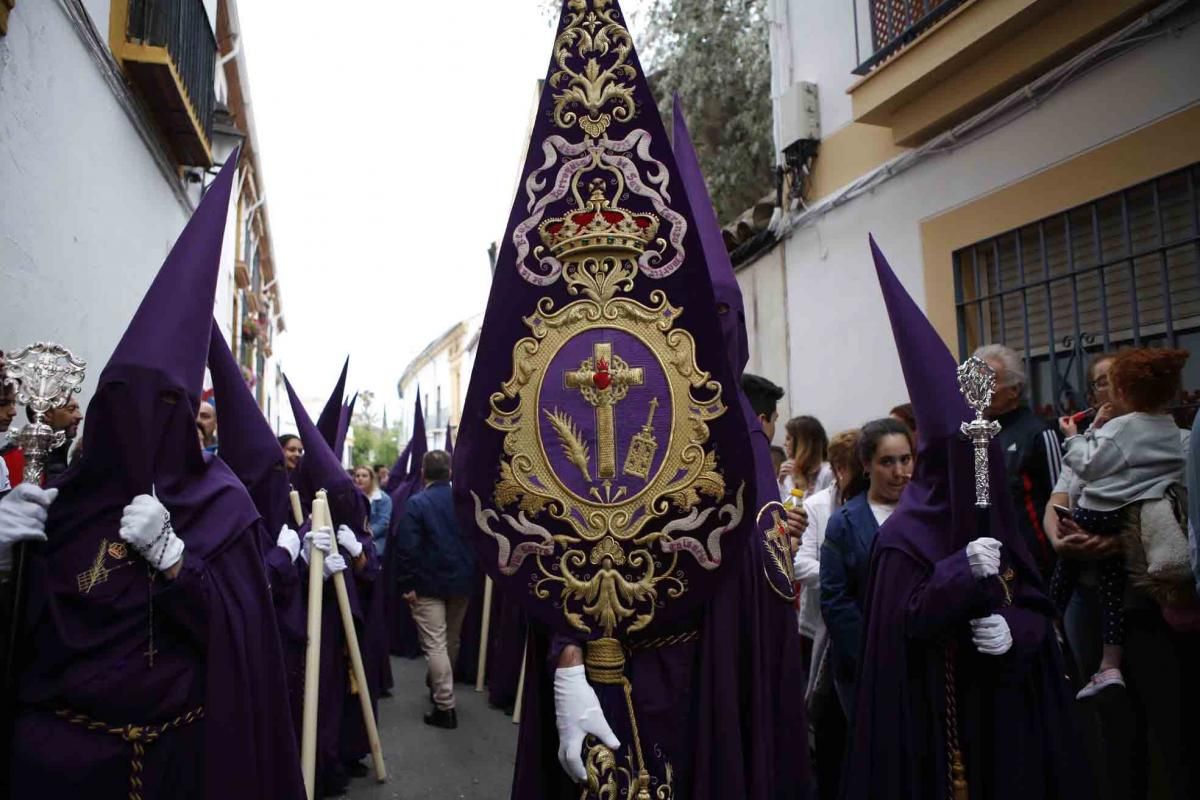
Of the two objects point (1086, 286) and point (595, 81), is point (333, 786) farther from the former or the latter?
point (1086, 286)

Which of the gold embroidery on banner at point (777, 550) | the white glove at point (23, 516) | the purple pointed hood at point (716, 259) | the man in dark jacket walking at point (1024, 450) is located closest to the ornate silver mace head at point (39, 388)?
the white glove at point (23, 516)

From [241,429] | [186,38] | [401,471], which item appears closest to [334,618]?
[241,429]

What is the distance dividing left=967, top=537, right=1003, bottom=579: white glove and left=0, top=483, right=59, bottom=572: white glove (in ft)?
8.88

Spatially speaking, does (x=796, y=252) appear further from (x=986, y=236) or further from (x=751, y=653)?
(x=751, y=653)

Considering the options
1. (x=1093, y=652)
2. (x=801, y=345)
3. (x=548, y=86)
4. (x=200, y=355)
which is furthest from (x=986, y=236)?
(x=200, y=355)

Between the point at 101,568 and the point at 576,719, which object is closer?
the point at 576,719

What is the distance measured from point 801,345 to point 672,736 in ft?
22.3

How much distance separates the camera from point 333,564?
4.93 m

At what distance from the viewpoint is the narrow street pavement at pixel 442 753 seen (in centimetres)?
518

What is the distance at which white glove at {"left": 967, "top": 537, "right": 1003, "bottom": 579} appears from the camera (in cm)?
269

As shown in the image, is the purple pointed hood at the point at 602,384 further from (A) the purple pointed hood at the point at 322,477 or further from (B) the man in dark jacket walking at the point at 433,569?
(B) the man in dark jacket walking at the point at 433,569

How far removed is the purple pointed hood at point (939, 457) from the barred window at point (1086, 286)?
300cm

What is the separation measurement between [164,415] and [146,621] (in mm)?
612

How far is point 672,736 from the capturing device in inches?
97.5
